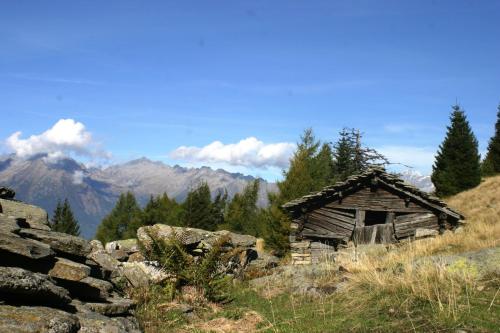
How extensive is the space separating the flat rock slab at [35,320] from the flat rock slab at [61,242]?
2474 mm

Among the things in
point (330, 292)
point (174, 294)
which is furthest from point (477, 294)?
point (174, 294)

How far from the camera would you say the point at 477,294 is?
7402 mm

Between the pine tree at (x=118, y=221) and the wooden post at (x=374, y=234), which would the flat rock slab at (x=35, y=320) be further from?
the pine tree at (x=118, y=221)

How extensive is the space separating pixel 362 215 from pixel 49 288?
16.9 m

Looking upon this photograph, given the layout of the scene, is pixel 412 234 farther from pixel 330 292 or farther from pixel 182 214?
pixel 182 214

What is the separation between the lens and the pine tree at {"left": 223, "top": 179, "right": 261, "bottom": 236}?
55406 mm

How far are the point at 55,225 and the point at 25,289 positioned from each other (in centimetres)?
6902

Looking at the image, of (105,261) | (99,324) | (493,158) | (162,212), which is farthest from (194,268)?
(162,212)

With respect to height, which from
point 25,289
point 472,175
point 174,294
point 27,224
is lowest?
point 174,294

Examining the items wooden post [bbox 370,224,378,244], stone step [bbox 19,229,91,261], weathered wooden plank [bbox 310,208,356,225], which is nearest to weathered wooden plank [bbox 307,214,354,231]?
weathered wooden plank [bbox 310,208,356,225]

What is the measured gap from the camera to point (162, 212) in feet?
197

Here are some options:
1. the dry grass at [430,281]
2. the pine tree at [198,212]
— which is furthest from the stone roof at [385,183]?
the pine tree at [198,212]

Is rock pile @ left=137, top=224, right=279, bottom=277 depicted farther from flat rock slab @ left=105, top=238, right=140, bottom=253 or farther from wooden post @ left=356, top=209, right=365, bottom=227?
wooden post @ left=356, top=209, right=365, bottom=227

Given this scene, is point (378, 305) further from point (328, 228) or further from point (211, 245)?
point (328, 228)
